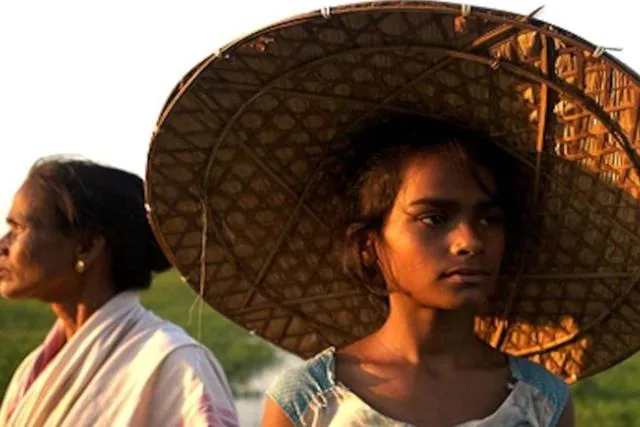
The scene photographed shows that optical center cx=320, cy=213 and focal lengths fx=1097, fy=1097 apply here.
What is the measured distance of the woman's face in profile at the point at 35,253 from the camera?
263cm

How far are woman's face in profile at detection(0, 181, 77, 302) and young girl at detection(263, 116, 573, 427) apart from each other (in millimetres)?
833

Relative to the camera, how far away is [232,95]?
81.8 inches

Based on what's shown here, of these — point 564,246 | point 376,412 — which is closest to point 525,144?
point 564,246

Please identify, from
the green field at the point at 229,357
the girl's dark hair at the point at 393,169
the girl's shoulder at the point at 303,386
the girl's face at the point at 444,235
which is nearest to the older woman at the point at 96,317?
the girl's shoulder at the point at 303,386

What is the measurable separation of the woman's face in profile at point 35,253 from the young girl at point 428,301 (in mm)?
833

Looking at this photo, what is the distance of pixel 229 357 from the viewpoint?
11562 millimetres

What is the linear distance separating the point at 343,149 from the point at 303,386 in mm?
505

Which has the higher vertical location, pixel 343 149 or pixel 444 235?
pixel 343 149

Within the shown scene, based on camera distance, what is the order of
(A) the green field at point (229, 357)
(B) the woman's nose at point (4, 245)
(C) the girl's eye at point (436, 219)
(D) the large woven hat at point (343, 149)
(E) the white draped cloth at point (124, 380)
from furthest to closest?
(A) the green field at point (229, 357) < (B) the woman's nose at point (4, 245) < (E) the white draped cloth at point (124, 380) < (C) the girl's eye at point (436, 219) < (D) the large woven hat at point (343, 149)

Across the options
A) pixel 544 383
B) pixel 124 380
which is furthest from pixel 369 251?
pixel 124 380

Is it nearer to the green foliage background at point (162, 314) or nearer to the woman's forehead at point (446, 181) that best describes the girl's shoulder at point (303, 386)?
the woman's forehead at point (446, 181)

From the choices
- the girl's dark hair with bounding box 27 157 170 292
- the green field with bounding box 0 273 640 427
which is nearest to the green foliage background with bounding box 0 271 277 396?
the green field with bounding box 0 273 640 427

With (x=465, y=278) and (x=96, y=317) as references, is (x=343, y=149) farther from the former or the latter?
(x=96, y=317)

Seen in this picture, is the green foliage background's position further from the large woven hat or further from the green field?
the large woven hat
